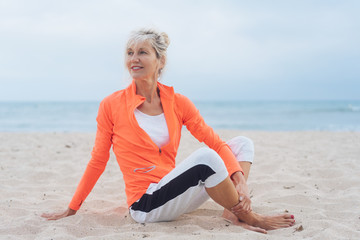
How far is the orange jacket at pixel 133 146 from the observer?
2.40 meters

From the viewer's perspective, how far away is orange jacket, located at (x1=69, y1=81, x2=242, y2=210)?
7.87 ft

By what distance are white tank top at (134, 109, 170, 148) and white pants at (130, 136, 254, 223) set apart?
283 millimetres

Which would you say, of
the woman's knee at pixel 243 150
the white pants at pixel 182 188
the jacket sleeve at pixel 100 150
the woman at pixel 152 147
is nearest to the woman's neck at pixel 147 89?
the woman at pixel 152 147

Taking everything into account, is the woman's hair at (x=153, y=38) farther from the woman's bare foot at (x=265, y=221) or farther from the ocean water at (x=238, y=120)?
the ocean water at (x=238, y=120)

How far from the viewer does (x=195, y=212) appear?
2.82 metres

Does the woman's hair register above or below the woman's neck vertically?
above

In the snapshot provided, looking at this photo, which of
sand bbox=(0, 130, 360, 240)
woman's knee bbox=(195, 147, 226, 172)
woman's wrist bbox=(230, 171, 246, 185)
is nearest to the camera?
woman's knee bbox=(195, 147, 226, 172)

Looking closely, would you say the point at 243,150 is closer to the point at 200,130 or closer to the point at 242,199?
the point at 200,130

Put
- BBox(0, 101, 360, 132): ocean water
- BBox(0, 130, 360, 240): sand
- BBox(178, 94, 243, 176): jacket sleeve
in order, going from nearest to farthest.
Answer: BBox(0, 130, 360, 240): sand < BBox(178, 94, 243, 176): jacket sleeve < BBox(0, 101, 360, 132): ocean water

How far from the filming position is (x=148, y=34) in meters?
2.47

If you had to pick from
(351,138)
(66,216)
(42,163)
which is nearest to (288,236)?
(66,216)

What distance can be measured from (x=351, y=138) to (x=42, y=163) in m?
5.50

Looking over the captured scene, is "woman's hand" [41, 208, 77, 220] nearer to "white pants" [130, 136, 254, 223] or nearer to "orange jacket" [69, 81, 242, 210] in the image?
"orange jacket" [69, 81, 242, 210]

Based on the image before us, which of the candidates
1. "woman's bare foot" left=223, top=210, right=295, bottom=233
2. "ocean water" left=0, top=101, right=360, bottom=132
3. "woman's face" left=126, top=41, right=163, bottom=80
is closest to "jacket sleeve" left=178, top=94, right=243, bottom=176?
"woman's face" left=126, top=41, right=163, bottom=80
